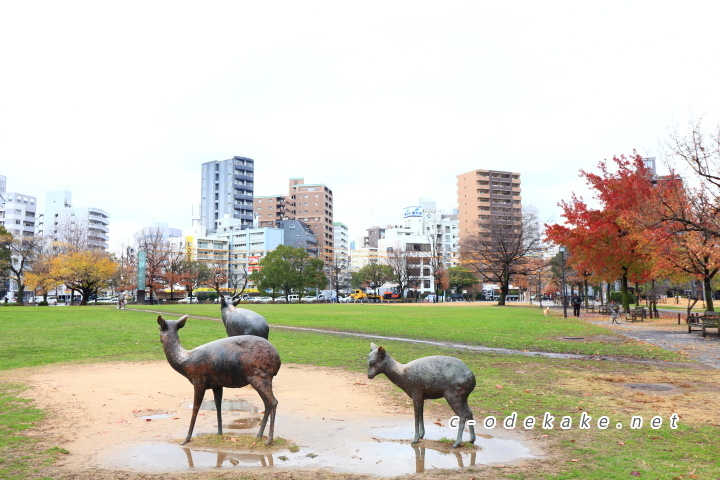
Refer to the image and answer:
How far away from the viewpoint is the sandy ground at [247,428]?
20.7ft

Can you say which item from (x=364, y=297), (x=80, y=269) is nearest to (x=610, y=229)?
(x=80, y=269)

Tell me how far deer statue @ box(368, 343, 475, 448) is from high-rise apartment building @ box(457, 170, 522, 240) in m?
119

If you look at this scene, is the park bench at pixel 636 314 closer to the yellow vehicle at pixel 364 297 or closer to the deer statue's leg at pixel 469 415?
the deer statue's leg at pixel 469 415

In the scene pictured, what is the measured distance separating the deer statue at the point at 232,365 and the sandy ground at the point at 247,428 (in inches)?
28.4

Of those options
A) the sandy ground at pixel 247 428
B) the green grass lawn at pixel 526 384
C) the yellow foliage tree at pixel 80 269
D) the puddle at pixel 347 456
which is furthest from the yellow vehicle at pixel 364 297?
the puddle at pixel 347 456

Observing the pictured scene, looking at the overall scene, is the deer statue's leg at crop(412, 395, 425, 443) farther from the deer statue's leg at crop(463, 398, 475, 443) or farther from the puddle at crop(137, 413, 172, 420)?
the puddle at crop(137, 413, 172, 420)

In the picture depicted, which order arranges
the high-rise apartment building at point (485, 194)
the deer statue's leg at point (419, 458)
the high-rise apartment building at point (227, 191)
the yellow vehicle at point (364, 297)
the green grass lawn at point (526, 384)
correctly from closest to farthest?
the deer statue's leg at point (419, 458)
the green grass lawn at point (526, 384)
the yellow vehicle at point (364, 297)
the high-rise apartment building at point (485, 194)
the high-rise apartment building at point (227, 191)

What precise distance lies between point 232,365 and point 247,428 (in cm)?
158

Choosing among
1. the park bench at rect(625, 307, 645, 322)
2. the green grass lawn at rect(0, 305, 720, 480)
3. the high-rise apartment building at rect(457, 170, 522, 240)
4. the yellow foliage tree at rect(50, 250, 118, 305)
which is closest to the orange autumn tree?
the park bench at rect(625, 307, 645, 322)

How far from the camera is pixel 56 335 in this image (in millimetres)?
22828

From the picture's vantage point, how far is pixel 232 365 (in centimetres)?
699

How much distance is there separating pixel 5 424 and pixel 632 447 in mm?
8921

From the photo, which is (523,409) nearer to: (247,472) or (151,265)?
(247,472)

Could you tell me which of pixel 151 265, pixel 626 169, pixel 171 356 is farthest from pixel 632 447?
pixel 151 265
